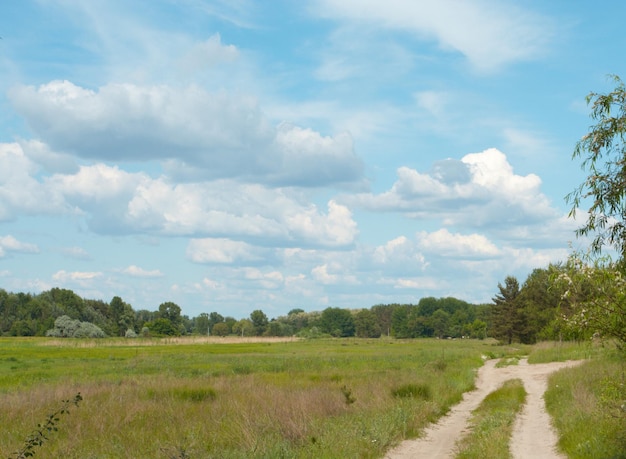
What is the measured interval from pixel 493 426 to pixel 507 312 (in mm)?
71950

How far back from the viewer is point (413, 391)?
23.6m

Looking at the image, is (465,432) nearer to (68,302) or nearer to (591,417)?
(591,417)

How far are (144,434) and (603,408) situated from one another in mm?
11741

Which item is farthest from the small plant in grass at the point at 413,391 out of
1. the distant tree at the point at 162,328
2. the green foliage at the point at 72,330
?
the distant tree at the point at 162,328

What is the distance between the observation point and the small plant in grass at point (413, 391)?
23091mm

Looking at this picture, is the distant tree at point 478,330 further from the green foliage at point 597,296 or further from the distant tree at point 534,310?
the green foliage at point 597,296

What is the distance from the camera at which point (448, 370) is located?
3728 centimetres

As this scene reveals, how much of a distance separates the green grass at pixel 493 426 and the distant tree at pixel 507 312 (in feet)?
195

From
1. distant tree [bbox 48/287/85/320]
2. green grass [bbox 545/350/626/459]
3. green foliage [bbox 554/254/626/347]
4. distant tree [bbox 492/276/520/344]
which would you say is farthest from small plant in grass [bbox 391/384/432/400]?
distant tree [bbox 48/287/85/320]

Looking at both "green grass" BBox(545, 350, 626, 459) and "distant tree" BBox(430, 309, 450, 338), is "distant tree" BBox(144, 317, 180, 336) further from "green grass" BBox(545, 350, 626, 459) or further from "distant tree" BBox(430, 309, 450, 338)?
"green grass" BBox(545, 350, 626, 459)

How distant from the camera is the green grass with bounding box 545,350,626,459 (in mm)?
12719

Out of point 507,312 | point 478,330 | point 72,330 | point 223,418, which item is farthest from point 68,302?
point 223,418

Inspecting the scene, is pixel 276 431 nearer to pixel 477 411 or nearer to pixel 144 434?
pixel 144 434

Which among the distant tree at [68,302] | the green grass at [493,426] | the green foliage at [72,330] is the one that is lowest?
the green grass at [493,426]
